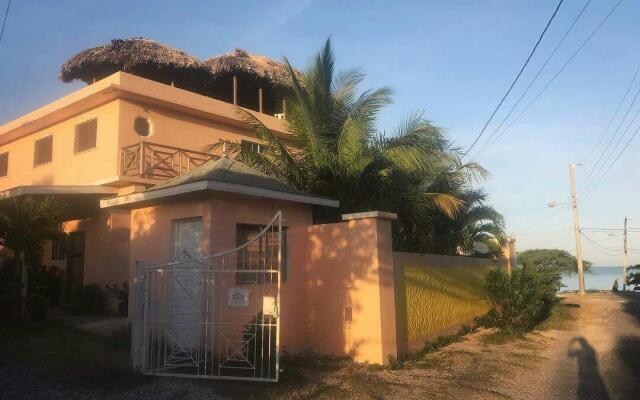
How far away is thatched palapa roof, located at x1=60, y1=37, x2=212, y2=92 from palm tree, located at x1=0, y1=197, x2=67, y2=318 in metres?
6.97

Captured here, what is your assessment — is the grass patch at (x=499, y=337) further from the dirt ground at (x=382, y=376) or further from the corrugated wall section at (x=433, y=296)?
the corrugated wall section at (x=433, y=296)

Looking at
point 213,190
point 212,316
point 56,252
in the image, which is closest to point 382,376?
point 212,316

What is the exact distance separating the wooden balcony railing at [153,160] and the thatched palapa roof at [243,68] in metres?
4.63

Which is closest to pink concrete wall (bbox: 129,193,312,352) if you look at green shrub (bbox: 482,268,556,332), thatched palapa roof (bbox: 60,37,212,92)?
green shrub (bbox: 482,268,556,332)

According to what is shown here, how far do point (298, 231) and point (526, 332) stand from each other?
287 inches

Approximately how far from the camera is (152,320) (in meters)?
8.14

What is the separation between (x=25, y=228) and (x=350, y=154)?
730 cm

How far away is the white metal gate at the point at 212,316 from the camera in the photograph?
7973 mm

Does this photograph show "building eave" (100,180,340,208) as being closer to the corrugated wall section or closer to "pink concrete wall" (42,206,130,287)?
the corrugated wall section

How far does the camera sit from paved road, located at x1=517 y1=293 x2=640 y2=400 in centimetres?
818

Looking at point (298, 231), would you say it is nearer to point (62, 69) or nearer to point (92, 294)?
point (92, 294)

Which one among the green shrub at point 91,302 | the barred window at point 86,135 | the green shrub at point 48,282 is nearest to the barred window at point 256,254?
the green shrub at point 48,282

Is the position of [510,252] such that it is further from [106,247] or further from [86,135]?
[86,135]

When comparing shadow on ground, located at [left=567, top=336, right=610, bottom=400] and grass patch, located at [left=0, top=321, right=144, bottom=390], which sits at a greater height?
grass patch, located at [left=0, top=321, right=144, bottom=390]
